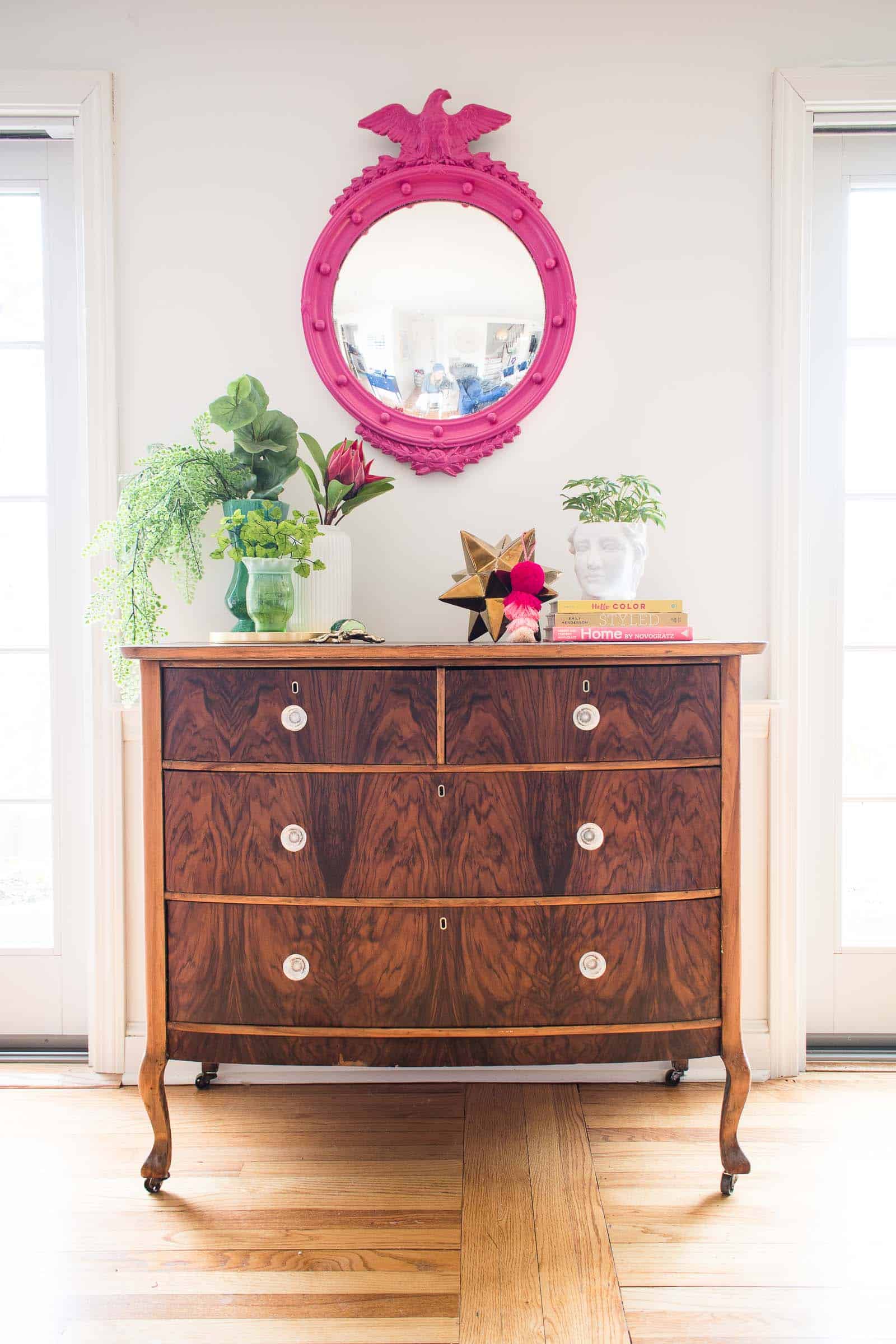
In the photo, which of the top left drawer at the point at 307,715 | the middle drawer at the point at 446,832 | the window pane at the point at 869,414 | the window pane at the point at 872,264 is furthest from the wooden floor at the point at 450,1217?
the window pane at the point at 872,264

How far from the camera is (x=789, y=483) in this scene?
6.68 feet

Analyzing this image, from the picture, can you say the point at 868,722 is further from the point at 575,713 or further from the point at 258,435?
the point at 258,435

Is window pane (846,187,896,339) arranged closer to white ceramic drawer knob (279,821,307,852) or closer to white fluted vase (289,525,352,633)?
white fluted vase (289,525,352,633)

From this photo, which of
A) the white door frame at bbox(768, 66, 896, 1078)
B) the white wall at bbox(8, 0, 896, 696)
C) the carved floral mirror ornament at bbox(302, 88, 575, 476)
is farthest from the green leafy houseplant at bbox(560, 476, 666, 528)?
the white door frame at bbox(768, 66, 896, 1078)

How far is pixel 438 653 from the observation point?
1467 millimetres

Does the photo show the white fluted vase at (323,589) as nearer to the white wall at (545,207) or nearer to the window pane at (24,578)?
the white wall at (545,207)

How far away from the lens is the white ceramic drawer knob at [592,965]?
4.99 ft

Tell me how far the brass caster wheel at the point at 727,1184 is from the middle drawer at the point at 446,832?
576 mm

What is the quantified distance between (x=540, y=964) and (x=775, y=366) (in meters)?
1.51

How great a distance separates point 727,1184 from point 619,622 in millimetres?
1092

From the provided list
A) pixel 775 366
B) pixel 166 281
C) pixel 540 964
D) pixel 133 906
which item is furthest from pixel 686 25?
pixel 133 906

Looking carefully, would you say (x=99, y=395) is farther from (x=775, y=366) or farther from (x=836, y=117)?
(x=836, y=117)

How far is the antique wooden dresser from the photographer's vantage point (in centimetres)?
150

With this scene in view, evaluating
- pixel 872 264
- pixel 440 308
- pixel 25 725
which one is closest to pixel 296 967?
pixel 25 725
